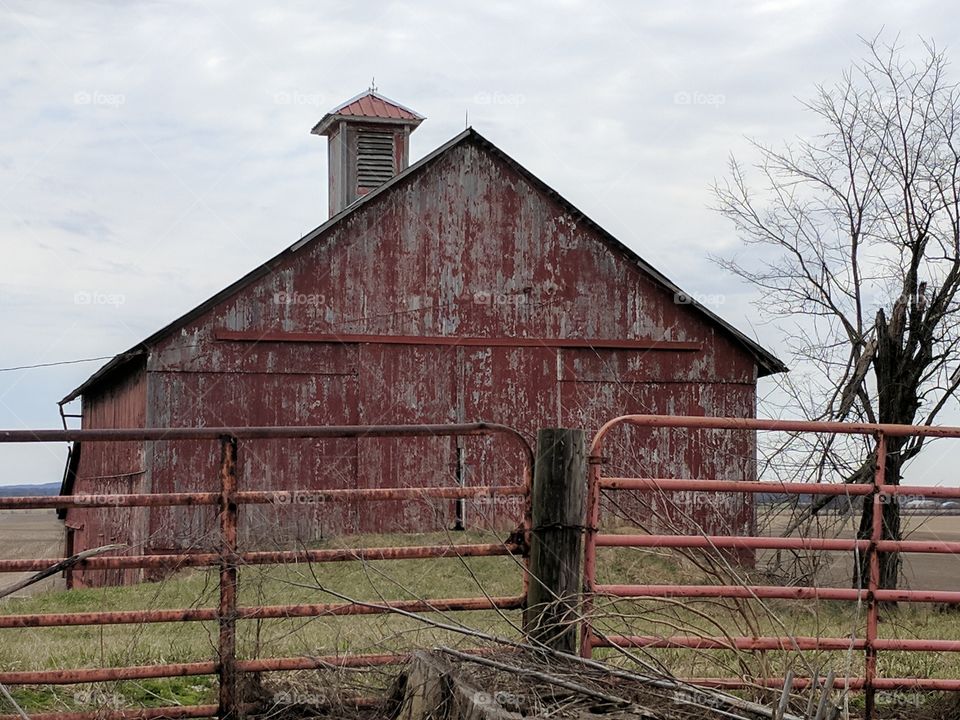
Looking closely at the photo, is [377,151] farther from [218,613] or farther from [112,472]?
[218,613]

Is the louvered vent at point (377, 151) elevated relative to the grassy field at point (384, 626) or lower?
→ elevated

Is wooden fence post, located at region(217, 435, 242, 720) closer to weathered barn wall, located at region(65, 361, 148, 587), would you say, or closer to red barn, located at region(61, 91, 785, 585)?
red barn, located at region(61, 91, 785, 585)

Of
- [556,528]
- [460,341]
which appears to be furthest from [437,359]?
[556,528]

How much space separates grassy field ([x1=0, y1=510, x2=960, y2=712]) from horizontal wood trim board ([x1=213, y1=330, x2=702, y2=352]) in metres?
2.86

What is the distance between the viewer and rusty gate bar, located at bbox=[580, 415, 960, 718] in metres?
5.54

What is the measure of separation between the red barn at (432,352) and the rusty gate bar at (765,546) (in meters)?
9.48

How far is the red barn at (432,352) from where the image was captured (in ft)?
50.6

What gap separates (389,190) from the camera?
1634 cm

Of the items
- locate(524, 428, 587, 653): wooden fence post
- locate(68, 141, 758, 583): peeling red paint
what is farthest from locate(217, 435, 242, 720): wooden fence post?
locate(68, 141, 758, 583): peeling red paint

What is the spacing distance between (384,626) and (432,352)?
403 inches

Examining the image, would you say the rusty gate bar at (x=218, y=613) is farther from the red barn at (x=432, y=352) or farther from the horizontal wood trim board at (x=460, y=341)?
the horizontal wood trim board at (x=460, y=341)

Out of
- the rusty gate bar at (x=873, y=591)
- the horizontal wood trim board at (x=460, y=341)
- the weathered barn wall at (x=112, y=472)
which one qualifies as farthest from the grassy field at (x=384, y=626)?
the horizontal wood trim board at (x=460, y=341)

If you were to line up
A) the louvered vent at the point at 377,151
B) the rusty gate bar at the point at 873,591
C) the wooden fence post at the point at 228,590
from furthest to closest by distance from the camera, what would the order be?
the louvered vent at the point at 377,151 → the rusty gate bar at the point at 873,591 → the wooden fence post at the point at 228,590

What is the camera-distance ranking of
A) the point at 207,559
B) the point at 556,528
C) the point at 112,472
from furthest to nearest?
the point at 112,472
the point at 556,528
the point at 207,559
